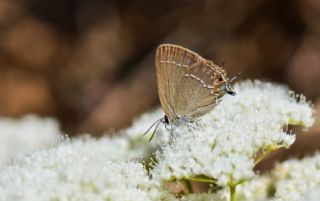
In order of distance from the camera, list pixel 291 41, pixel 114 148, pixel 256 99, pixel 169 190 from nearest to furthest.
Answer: pixel 169 190
pixel 256 99
pixel 114 148
pixel 291 41

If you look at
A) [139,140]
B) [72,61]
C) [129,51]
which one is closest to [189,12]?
[129,51]

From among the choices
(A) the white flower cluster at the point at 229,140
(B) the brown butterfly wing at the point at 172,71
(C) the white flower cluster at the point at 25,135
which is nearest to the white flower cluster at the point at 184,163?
(A) the white flower cluster at the point at 229,140

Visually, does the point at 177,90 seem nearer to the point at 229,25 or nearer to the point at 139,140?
the point at 139,140

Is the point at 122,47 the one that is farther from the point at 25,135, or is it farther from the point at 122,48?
the point at 25,135

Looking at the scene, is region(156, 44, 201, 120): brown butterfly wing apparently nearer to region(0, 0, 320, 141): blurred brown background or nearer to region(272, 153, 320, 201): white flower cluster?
region(272, 153, 320, 201): white flower cluster

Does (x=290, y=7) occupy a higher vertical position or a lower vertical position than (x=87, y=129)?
higher

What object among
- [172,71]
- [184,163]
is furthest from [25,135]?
[184,163]

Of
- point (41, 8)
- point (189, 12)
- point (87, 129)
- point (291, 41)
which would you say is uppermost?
point (41, 8)
